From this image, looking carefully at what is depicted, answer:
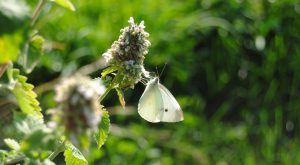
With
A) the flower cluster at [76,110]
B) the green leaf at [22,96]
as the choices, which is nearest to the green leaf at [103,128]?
the green leaf at [22,96]

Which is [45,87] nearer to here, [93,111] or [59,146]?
[59,146]

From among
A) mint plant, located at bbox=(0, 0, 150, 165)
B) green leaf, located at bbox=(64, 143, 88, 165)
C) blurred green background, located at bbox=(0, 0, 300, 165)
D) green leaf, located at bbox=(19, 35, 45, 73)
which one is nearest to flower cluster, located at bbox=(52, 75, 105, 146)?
mint plant, located at bbox=(0, 0, 150, 165)

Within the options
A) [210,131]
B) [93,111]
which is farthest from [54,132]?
[210,131]

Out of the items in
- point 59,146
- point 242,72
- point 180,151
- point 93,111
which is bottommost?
point 180,151

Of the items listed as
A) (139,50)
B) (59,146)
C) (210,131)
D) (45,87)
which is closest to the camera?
(59,146)

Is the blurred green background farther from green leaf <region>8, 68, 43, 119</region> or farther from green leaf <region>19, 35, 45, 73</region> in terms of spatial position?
green leaf <region>19, 35, 45, 73</region>

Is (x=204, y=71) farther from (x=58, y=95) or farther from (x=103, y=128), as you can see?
(x=58, y=95)

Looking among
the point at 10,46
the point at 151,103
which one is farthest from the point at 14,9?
the point at 151,103
